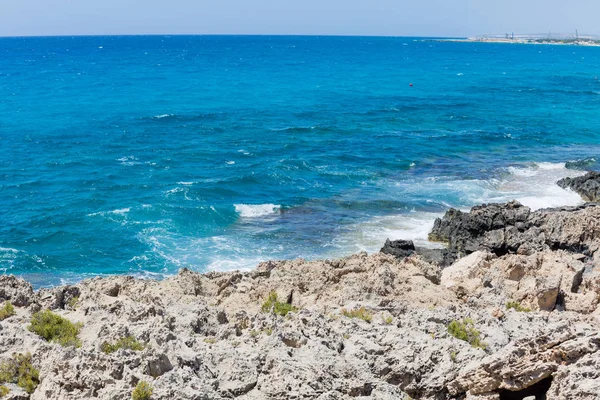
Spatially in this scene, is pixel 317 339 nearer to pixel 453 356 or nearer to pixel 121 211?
pixel 453 356

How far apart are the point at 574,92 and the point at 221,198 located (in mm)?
86315

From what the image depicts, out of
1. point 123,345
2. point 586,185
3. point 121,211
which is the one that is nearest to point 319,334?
point 123,345

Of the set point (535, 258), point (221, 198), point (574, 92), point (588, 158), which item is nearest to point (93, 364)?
point (535, 258)

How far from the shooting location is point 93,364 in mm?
11992

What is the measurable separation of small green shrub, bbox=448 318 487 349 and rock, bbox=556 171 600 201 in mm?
32978

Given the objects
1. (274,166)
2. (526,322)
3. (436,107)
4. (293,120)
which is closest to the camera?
(526,322)

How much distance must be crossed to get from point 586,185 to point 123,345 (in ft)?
133

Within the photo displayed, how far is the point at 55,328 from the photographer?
1489 centimetres

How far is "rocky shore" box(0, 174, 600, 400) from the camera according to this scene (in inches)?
457

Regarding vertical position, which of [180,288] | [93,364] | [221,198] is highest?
[93,364]

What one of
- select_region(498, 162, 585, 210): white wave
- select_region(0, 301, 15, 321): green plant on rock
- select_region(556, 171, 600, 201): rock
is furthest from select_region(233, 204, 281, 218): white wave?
select_region(0, 301, 15, 321): green plant on rock

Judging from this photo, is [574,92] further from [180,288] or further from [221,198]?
[180,288]

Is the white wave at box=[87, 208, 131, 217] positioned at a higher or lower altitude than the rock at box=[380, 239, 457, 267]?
lower

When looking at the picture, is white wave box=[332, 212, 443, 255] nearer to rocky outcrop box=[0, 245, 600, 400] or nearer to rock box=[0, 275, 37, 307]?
rocky outcrop box=[0, 245, 600, 400]
